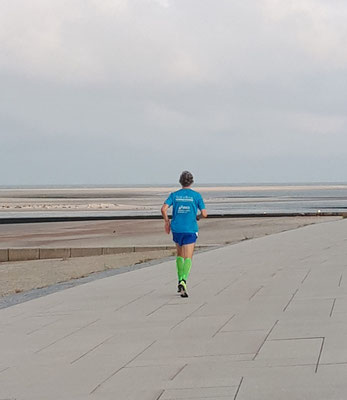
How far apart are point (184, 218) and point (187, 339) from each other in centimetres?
306

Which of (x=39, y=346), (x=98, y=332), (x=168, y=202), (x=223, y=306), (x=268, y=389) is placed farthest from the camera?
(x=168, y=202)

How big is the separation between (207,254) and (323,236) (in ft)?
14.8

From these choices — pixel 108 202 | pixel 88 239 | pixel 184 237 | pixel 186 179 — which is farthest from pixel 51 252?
pixel 108 202

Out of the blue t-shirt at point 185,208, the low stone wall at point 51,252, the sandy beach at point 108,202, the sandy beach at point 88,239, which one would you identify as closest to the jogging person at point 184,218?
the blue t-shirt at point 185,208

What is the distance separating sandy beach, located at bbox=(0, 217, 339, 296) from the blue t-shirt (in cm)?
452

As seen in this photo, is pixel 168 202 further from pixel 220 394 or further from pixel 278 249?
pixel 278 249

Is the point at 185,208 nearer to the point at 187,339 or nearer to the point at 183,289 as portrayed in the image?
the point at 183,289

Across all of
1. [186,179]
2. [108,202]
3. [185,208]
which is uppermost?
[186,179]

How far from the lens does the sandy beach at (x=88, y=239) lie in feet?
55.6

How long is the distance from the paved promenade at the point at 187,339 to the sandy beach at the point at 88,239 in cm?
386

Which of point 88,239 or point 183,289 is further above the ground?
point 183,289

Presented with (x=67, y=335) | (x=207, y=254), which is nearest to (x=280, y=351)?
(x=67, y=335)

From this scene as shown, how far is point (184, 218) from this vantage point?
1051 centimetres

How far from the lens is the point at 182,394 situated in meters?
5.60
